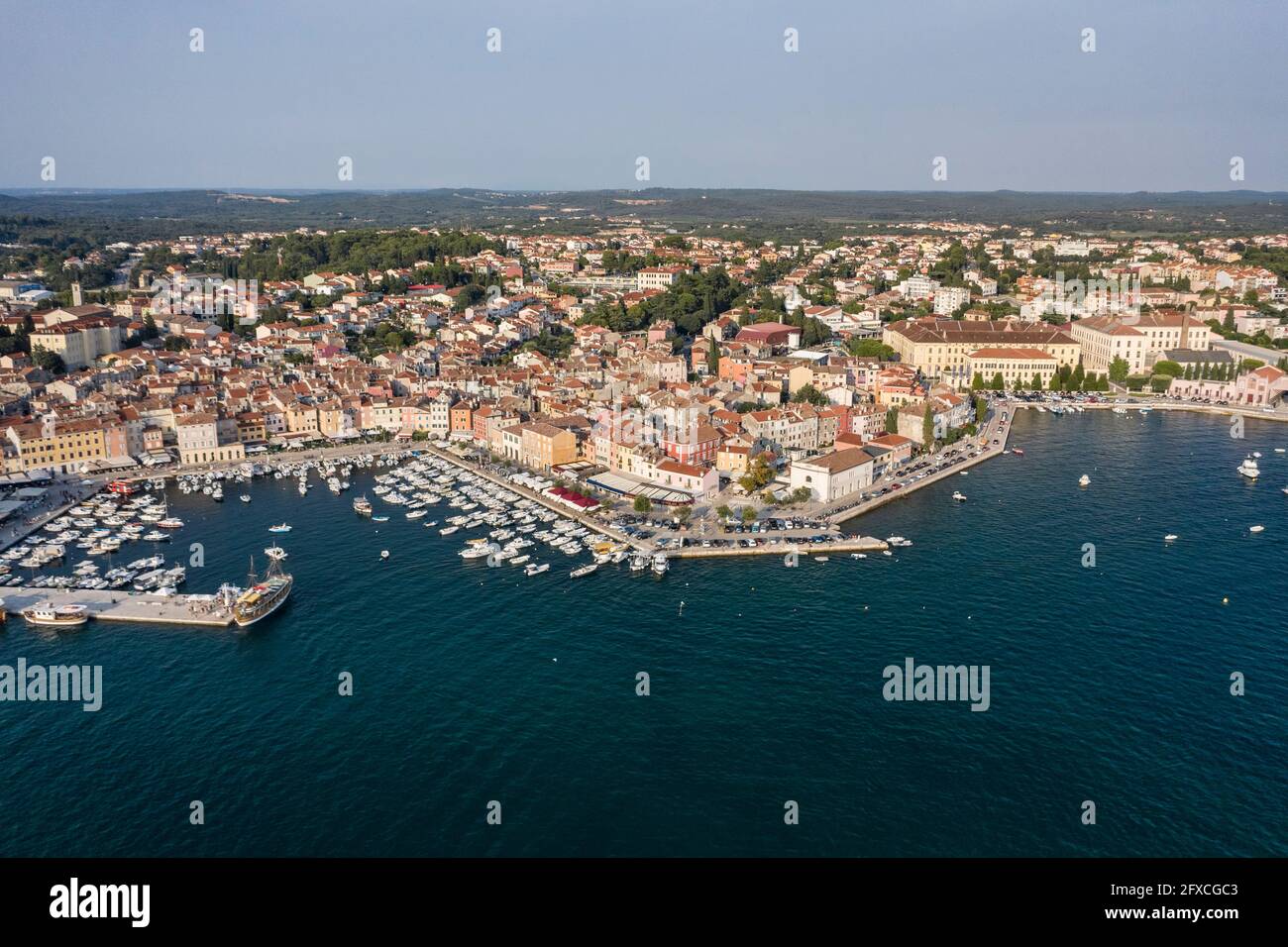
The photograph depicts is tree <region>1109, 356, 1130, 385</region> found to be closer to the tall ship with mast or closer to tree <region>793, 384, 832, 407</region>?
tree <region>793, 384, 832, 407</region>

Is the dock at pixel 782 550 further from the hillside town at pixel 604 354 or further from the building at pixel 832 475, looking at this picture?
the building at pixel 832 475

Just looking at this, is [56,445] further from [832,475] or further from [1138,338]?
[1138,338]

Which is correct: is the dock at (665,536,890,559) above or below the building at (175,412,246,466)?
below

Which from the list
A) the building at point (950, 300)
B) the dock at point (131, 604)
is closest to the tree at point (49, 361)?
the dock at point (131, 604)

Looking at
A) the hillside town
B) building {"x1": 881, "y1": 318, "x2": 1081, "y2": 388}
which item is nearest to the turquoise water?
the hillside town

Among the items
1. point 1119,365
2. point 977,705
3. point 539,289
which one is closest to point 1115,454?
point 1119,365

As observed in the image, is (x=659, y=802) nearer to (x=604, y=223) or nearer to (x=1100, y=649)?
(x=1100, y=649)

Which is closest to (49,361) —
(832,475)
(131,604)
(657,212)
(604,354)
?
(604,354)
